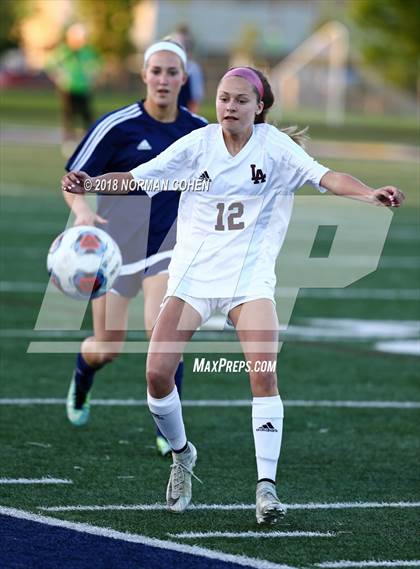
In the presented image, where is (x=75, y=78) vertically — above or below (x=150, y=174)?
below

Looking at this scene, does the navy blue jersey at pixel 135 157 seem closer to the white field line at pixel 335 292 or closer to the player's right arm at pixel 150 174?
the player's right arm at pixel 150 174

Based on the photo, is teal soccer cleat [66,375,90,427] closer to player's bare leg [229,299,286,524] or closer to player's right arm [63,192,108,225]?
player's right arm [63,192,108,225]

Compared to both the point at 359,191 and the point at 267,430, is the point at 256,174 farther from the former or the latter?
the point at 267,430

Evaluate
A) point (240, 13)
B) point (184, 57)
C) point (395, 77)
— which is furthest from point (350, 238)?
point (240, 13)

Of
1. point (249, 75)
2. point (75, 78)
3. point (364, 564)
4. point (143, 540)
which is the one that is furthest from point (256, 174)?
point (75, 78)

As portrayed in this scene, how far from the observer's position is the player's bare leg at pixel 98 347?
765 centimetres

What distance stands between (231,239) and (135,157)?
5.23 ft

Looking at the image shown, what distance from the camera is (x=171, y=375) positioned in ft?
19.9

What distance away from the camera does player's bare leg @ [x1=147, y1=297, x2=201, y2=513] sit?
19.8ft

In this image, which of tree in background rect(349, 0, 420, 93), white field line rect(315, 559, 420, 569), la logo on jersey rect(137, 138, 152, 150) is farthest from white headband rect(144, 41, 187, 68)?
tree in background rect(349, 0, 420, 93)

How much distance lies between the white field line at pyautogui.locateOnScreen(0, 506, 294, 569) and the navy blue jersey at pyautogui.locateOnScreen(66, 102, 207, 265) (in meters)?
2.16

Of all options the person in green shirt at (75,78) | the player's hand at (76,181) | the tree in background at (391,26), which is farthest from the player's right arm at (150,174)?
the tree in background at (391,26)

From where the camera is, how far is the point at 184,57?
301 inches

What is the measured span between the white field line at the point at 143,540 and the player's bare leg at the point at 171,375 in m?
0.52
